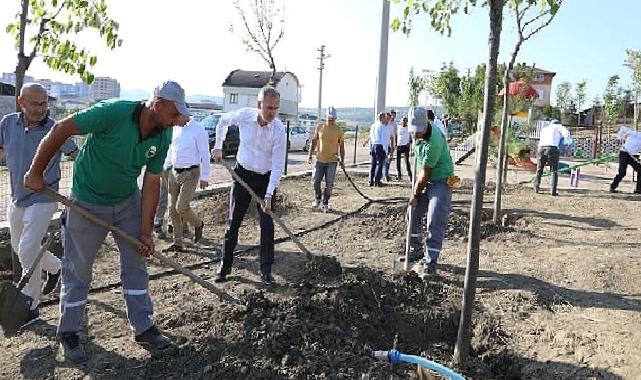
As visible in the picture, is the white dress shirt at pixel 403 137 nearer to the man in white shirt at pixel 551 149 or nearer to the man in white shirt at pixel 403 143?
the man in white shirt at pixel 403 143

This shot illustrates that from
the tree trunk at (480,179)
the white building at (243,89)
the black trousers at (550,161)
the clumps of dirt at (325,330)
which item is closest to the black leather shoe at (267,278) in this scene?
the clumps of dirt at (325,330)

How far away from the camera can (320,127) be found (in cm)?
987

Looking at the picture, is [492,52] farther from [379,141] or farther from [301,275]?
[379,141]

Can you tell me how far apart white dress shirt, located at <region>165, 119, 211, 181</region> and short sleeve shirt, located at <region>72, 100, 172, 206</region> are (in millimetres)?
2899

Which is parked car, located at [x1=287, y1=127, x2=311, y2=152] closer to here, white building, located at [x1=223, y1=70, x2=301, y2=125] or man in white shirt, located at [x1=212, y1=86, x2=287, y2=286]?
man in white shirt, located at [x1=212, y1=86, x2=287, y2=286]

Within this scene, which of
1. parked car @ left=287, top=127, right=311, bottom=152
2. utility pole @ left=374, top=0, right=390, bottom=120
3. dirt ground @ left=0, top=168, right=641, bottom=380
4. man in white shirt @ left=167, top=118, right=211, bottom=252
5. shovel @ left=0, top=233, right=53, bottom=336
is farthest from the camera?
parked car @ left=287, top=127, right=311, bottom=152

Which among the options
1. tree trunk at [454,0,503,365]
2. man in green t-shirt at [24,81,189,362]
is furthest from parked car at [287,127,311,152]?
tree trunk at [454,0,503,365]

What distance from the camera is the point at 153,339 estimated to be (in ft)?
12.5

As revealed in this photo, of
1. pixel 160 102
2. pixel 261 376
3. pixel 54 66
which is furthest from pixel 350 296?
pixel 54 66

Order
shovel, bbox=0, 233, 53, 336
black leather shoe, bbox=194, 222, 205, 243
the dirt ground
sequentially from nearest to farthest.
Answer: the dirt ground < shovel, bbox=0, 233, 53, 336 < black leather shoe, bbox=194, 222, 205, 243

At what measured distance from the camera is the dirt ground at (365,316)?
3.57 metres

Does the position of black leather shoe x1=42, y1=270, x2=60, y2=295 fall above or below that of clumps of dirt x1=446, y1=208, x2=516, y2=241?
below

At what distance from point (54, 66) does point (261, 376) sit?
362cm

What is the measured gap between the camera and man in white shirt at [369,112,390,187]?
12.9m
